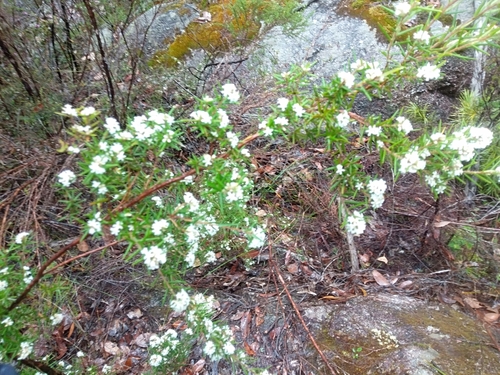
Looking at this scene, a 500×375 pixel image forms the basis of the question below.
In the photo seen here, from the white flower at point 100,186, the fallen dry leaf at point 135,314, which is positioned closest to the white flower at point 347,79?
the white flower at point 100,186

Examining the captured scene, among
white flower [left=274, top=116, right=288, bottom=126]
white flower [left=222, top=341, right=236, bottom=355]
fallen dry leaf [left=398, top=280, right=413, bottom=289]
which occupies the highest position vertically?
white flower [left=274, top=116, right=288, bottom=126]

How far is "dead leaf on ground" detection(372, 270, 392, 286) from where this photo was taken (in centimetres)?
317

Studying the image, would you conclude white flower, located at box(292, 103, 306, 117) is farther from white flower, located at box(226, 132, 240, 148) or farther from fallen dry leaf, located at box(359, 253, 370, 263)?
fallen dry leaf, located at box(359, 253, 370, 263)

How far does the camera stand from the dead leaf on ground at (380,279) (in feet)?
10.4

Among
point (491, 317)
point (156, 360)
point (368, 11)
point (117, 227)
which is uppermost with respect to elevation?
point (117, 227)

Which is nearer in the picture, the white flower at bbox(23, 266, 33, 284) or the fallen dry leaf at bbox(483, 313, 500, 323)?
the white flower at bbox(23, 266, 33, 284)

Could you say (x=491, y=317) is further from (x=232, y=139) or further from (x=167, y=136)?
(x=167, y=136)

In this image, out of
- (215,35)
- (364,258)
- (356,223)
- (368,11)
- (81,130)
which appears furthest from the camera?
(368,11)

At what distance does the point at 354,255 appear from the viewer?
10.7ft

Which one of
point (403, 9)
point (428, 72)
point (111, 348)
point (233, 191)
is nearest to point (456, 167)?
point (428, 72)

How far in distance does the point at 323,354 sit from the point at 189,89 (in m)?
2.82

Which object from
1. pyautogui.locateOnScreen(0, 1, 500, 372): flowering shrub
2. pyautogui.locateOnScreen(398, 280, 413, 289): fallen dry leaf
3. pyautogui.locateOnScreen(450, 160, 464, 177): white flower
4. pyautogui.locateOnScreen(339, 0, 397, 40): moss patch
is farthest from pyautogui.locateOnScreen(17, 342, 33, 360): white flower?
pyautogui.locateOnScreen(339, 0, 397, 40): moss patch

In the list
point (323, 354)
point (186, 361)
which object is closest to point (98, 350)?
point (186, 361)

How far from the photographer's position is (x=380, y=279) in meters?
3.20
